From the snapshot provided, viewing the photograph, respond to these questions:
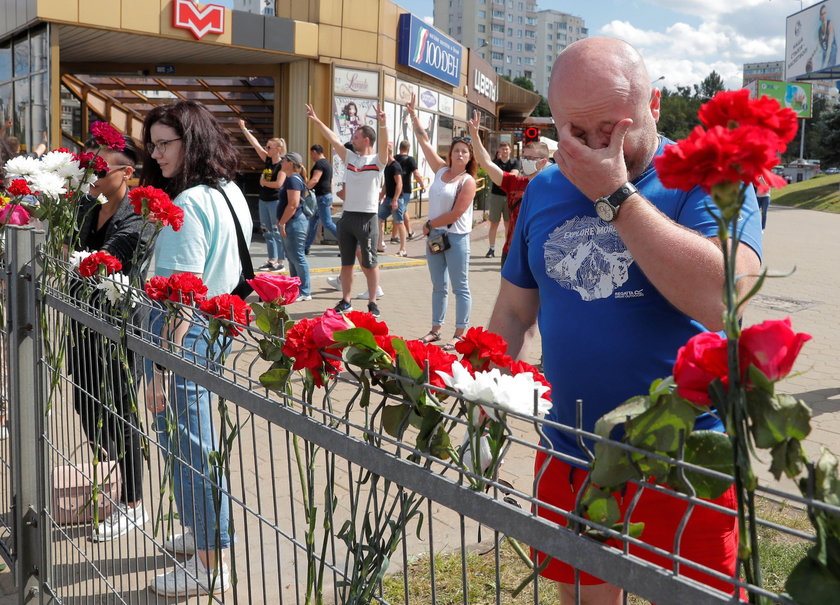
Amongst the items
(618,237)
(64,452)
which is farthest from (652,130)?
(64,452)

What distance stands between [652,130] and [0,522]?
9.72 feet

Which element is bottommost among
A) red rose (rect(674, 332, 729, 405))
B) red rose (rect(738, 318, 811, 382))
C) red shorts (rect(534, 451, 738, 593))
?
red shorts (rect(534, 451, 738, 593))

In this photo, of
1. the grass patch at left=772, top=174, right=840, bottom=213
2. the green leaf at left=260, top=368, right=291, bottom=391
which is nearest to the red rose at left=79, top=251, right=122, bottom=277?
the green leaf at left=260, top=368, right=291, bottom=391

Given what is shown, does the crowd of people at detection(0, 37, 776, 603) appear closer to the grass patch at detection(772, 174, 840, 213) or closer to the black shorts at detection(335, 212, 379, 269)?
the black shorts at detection(335, 212, 379, 269)

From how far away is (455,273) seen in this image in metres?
7.70

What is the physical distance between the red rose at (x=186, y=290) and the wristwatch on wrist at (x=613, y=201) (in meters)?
1.07

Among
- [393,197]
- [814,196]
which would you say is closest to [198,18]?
[393,197]

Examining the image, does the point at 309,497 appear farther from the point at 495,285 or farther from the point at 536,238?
the point at 495,285

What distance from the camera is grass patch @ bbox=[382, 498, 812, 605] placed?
3.19 meters

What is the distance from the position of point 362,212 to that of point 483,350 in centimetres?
745

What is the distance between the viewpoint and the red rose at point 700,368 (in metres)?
0.96

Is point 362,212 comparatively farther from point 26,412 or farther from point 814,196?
point 814,196

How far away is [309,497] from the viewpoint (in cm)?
177

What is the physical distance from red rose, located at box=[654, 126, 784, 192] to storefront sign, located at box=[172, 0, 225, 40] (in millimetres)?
16768
